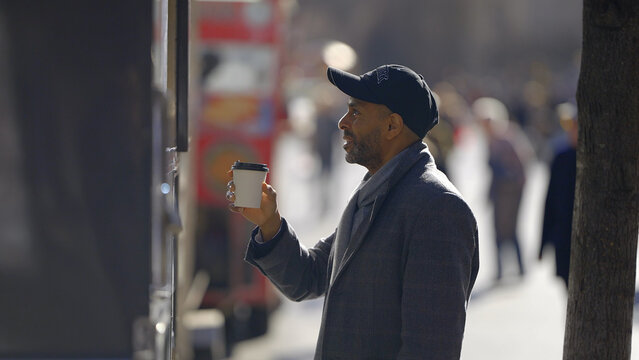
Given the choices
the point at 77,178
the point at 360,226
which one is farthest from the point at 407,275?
the point at 77,178

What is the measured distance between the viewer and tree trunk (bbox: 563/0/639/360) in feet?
10.4

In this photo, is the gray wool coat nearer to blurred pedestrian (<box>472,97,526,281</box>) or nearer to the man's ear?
the man's ear

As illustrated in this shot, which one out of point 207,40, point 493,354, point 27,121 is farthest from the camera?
point 207,40

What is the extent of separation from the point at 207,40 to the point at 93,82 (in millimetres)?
6692

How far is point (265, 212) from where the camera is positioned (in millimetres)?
3197

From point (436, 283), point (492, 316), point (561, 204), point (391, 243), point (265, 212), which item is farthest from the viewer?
point (492, 316)

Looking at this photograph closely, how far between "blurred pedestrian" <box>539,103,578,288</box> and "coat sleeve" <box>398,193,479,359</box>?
4.50 metres

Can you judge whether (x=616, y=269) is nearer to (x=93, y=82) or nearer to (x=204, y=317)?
(x=93, y=82)

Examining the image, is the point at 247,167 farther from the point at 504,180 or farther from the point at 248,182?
the point at 504,180

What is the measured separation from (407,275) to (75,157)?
0.99m

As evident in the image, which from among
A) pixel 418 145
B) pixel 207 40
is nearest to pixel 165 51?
pixel 418 145

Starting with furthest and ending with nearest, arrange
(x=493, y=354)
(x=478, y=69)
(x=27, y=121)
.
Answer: (x=478, y=69), (x=493, y=354), (x=27, y=121)

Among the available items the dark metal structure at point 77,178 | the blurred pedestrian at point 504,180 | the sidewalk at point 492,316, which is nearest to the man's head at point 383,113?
the dark metal structure at point 77,178

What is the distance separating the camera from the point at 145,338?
7.54ft
